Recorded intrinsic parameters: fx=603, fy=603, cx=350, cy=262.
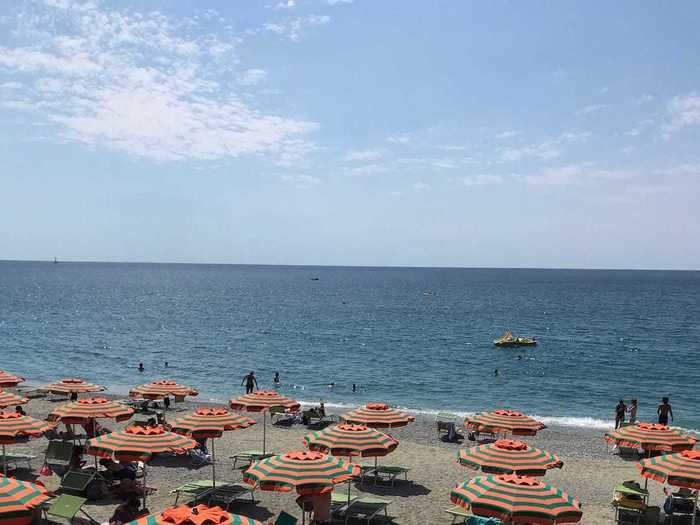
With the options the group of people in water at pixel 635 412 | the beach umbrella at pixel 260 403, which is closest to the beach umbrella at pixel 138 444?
the beach umbrella at pixel 260 403

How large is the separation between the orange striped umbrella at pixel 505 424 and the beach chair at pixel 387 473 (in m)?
2.52

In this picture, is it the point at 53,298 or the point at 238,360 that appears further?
the point at 53,298

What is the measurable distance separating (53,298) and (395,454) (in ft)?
392

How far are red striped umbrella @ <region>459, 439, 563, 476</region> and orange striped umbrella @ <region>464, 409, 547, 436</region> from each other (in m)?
4.20

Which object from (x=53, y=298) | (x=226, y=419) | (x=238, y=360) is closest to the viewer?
(x=226, y=419)

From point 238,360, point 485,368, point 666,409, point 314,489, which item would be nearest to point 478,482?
point 314,489

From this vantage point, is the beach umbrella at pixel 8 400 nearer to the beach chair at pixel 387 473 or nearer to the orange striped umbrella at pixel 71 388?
the orange striped umbrella at pixel 71 388

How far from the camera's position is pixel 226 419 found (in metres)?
16.3

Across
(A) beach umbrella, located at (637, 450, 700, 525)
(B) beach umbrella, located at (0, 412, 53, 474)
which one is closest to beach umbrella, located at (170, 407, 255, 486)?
(B) beach umbrella, located at (0, 412, 53, 474)

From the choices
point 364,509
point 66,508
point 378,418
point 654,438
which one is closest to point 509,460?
point 364,509

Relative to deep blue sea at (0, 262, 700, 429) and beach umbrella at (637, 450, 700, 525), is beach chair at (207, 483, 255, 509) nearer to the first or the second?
beach umbrella at (637, 450, 700, 525)

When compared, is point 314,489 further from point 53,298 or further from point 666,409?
point 53,298

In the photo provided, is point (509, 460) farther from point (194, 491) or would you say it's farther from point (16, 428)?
point (16, 428)

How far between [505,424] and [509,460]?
16.2ft
